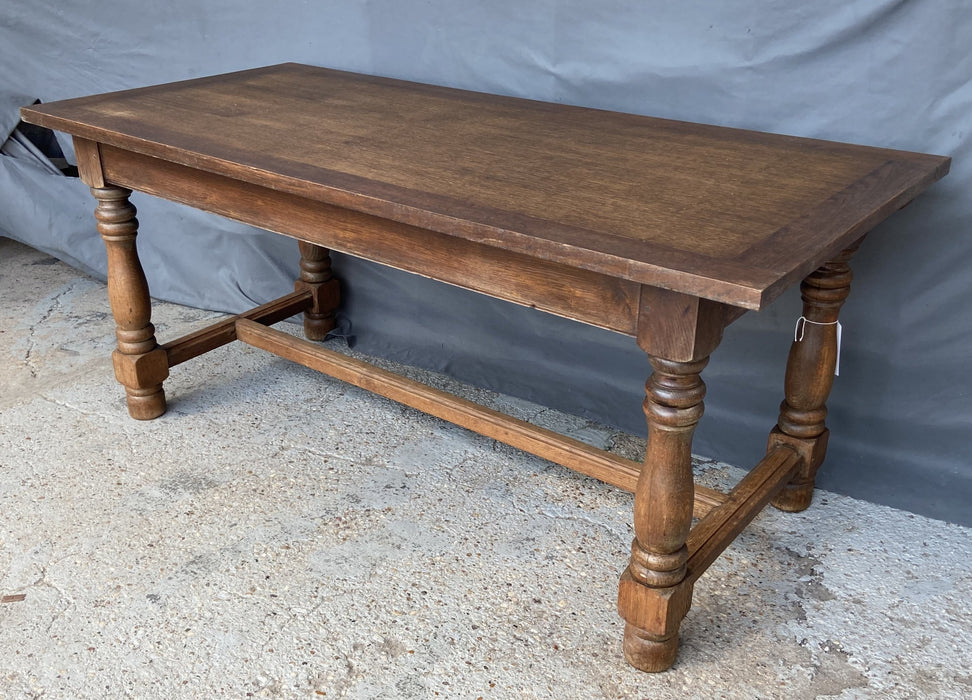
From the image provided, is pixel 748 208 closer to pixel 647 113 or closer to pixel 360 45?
pixel 647 113

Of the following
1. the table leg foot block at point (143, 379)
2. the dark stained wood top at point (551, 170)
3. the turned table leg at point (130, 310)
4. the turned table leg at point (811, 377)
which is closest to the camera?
the dark stained wood top at point (551, 170)

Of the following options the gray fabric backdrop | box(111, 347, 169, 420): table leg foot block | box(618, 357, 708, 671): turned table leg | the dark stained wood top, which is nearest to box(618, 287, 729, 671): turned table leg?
box(618, 357, 708, 671): turned table leg

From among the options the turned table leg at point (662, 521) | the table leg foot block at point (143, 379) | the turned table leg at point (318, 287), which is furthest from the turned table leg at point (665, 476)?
the turned table leg at point (318, 287)

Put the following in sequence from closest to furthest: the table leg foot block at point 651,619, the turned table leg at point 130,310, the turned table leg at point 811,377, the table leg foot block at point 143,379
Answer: the table leg foot block at point 651,619 → the turned table leg at point 811,377 → the turned table leg at point 130,310 → the table leg foot block at point 143,379

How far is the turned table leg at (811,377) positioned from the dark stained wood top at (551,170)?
0.90 feet

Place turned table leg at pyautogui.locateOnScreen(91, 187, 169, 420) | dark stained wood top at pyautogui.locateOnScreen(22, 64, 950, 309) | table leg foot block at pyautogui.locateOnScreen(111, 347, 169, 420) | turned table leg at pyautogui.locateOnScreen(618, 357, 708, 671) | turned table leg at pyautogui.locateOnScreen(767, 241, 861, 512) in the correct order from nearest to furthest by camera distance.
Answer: dark stained wood top at pyautogui.locateOnScreen(22, 64, 950, 309), turned table leg at pyautogui.locateOnScreen(618, 357, 708, 671), turned table leg at pyautogui.locateOnScreen(767, 241, 861, 512), turned table leg at pyautogui.locateOnScreen(91, 187, 169, 420), table leg foot block at pyautogui.locateOnScreen(111, 347, 169, 420)

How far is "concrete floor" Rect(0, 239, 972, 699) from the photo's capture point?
1896 mm

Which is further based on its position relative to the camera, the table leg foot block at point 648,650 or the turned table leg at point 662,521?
the table leg foot block at point 648,650

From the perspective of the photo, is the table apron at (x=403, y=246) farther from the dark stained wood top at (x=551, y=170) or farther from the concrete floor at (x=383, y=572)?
the concrete floor at (x=383, y=572)

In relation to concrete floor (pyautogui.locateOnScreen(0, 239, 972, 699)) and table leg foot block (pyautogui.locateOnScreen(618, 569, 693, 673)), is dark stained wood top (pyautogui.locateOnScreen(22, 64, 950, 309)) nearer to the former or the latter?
table leg foot block (pyautogui.locateOnScreen(618, 569, 693, 673))

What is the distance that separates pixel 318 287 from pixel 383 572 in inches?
52.2

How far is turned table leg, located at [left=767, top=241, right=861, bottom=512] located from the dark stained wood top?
275 mm

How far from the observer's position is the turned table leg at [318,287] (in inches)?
127

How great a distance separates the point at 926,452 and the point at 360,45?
6.53ft
